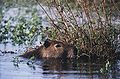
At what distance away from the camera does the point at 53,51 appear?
1455 centimetres

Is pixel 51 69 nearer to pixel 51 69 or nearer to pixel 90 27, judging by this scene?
pixel 51 69

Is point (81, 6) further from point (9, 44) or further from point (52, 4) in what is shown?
point (9, 44)

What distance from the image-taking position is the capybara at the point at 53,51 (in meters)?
14.4

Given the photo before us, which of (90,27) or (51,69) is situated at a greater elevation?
(90,27)

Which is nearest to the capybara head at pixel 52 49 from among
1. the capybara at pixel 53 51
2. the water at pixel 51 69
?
the capybara at pixel 53 51

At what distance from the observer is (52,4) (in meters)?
14.1

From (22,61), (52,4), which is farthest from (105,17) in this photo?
(22,61)

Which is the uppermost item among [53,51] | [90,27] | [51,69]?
[90,27]

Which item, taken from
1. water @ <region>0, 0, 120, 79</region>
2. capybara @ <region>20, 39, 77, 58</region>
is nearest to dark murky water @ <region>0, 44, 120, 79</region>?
water @ <region>0, 0, 120, 79</region>

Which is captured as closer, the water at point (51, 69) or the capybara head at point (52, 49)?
the water at point (51, 69)

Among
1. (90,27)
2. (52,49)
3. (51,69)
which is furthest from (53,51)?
(51,69)

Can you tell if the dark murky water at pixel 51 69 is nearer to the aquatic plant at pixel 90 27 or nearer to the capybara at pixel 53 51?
the capybara at pixel 53 51

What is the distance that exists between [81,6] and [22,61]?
207cm

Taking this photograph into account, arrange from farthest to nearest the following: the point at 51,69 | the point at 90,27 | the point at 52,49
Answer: the point at 52,49
the point at 90,27
the point at 51,69
